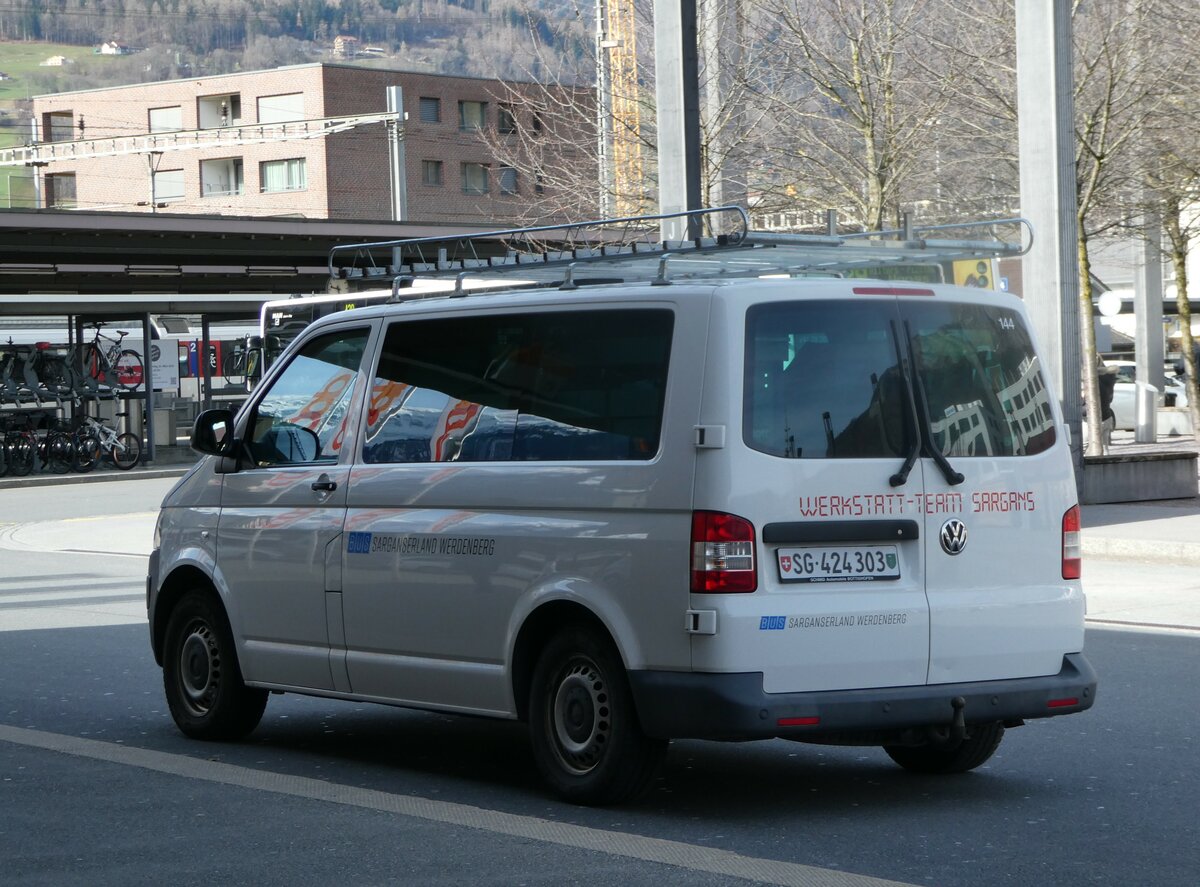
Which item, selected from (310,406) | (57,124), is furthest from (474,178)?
(310,406)

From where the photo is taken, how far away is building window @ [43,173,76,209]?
98.7 metres

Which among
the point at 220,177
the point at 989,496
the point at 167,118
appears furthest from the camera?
the point at 167,118

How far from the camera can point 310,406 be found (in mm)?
8148

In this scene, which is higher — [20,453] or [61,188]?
[61,188]

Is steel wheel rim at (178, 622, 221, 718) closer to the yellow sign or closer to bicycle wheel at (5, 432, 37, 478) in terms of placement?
the yellow sign

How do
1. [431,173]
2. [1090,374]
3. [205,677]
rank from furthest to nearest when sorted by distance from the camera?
1. [431,173]
2. [1090,374]
3. [205,677]

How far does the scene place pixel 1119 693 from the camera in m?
9.47

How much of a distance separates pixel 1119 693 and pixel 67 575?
11.2 meters

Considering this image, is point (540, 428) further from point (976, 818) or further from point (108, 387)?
point (108, 387)

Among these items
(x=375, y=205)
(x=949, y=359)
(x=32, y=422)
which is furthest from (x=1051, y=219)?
(x=375, y=205)

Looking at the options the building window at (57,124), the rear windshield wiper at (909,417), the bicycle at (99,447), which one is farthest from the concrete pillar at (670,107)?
the building window at (57,124)

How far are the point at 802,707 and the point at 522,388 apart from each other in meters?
1.69

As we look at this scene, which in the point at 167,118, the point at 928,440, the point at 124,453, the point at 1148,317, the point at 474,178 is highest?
the point at 167,118

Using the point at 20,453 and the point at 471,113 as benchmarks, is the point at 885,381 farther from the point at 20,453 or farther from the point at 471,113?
the point at 471,113
